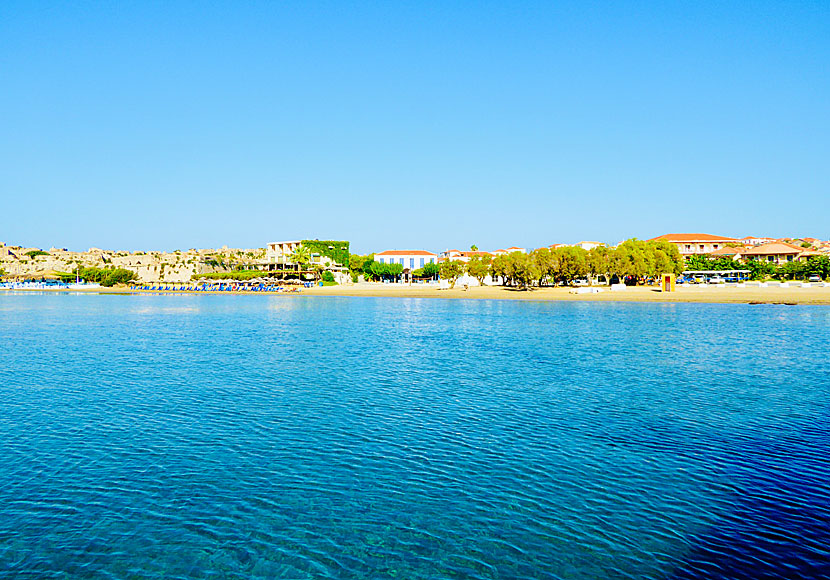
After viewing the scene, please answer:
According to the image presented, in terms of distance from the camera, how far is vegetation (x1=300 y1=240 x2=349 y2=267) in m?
151

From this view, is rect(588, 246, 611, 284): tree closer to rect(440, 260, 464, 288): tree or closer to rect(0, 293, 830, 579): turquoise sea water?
rect(440, 260, 464, 288): tree

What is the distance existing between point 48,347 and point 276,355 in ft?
48.4

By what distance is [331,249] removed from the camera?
6088 inches

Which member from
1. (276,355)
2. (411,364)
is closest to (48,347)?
(276,355)

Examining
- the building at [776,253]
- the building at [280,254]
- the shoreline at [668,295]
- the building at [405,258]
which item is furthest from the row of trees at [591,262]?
the building at [405,258]

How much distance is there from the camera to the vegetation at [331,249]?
15088 centimetres

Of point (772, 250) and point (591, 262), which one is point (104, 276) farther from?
point (772, 250)

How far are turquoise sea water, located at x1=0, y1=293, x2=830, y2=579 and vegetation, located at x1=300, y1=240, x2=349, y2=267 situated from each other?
122m

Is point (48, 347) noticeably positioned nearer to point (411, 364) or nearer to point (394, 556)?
point (411, 364)

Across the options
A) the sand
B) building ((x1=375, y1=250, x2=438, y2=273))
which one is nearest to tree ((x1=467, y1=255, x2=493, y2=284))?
the sand

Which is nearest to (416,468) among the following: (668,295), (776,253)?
(668,295)

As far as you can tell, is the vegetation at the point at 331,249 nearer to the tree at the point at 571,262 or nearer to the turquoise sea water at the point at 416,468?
the tree at the point at 571,262

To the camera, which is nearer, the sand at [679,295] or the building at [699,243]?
the sand at [679,295]

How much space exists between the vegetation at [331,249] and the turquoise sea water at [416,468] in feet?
401
